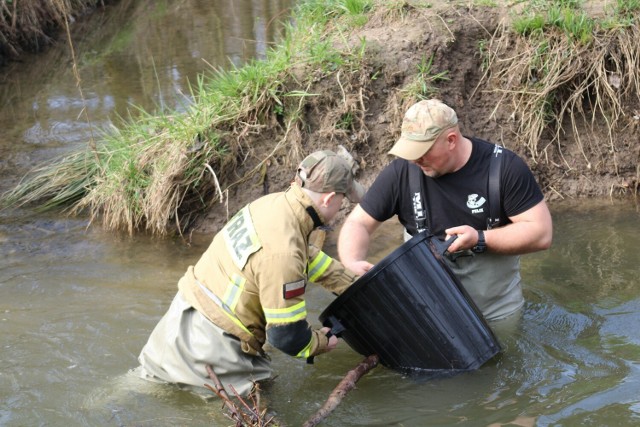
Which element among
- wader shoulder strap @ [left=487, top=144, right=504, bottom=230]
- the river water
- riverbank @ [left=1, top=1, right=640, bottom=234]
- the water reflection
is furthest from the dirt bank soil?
wader shoulder strap @ [left=487, top=144, right=504, bottom=230]

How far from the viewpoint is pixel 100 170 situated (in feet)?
23.6

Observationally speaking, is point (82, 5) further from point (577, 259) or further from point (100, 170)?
Answer: point (577, 259)

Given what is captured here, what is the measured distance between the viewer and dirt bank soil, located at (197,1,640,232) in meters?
6.83

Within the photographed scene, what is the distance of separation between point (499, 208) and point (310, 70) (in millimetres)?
2903

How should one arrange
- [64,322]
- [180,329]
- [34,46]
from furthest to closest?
[34,46] → [64,322] → [180,329]

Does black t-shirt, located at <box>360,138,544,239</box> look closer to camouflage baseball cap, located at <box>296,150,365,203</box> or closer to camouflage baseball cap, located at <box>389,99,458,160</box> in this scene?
camouflage baseball cap, located at <box>389,99,458,160</box>

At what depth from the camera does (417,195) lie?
4.54 meters

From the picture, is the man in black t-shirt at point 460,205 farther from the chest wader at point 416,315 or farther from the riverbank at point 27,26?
the riverbank at point 27,26

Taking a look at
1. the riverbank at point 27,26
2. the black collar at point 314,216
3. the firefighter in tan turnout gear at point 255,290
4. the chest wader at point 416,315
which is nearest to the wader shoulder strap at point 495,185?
the chest wader at point 416,315

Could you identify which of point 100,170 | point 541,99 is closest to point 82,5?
point 100,170

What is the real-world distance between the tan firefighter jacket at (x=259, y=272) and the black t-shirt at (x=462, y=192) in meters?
0.68

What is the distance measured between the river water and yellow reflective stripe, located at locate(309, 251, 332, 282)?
69 cm

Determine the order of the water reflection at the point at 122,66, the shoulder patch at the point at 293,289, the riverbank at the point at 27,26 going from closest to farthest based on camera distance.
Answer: the shoulder patch at the point at 293,289 → the water reflection at the point at 122,66 → the riverbank at the point at 27,26

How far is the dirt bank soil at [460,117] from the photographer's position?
683 centimetres
